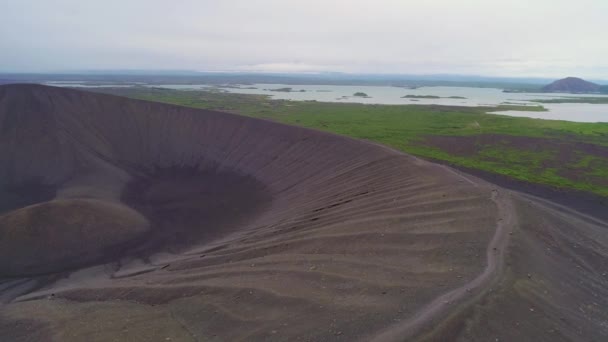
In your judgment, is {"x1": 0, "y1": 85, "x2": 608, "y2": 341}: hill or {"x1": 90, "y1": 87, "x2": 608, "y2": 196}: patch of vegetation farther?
{"x1": 90, "y1": 87, "x2": 608, "y2": 196}: patch of vegetation

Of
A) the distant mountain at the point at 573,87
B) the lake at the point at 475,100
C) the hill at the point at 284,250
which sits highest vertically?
the distant mountain at the point at 573,87

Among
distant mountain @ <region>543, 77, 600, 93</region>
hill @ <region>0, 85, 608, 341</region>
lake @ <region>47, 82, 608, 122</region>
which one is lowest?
hill @ <region>0, 85, 608, 341</region>

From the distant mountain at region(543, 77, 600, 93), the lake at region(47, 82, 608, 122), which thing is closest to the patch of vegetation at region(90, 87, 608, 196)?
the lake at region(47, 82, 608, 122)

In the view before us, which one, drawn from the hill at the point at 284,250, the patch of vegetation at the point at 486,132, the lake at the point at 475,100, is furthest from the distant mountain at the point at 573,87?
the hill at the point at 284,250

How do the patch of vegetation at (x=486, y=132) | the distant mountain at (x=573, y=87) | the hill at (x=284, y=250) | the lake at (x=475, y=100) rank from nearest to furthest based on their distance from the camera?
1. the hill at (x=284, y=250)
2. the patch of vegetation at (x=486, y=132)
3. the lake at (x=475, y=100)
4. the distant mountain at (x=573, y=87)

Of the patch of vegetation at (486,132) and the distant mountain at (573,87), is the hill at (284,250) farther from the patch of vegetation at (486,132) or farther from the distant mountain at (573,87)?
the distant mountain at (573,87)

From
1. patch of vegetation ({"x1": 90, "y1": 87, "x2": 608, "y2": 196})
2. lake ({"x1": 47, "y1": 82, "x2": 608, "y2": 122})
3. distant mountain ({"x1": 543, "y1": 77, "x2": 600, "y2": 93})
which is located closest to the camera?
patch of vegetation ({"x1": 90, "y1": 87, "x2": 608, "y2": 196})

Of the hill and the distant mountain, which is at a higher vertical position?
the distant mountain

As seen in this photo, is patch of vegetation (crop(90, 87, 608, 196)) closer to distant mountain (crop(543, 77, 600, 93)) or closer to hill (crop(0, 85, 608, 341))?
hill (crop(0, 85, 608, 341))

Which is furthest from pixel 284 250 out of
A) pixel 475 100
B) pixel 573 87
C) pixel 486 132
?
pixel 573 87

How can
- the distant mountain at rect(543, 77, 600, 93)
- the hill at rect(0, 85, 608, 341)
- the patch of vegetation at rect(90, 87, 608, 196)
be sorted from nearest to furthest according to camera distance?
the hill at rect(0, 85, 608, 341) → the patch of vegetation at rect(90, 87, 608, 196) → the distant mountain at rect(543, 77, 600, 93)
